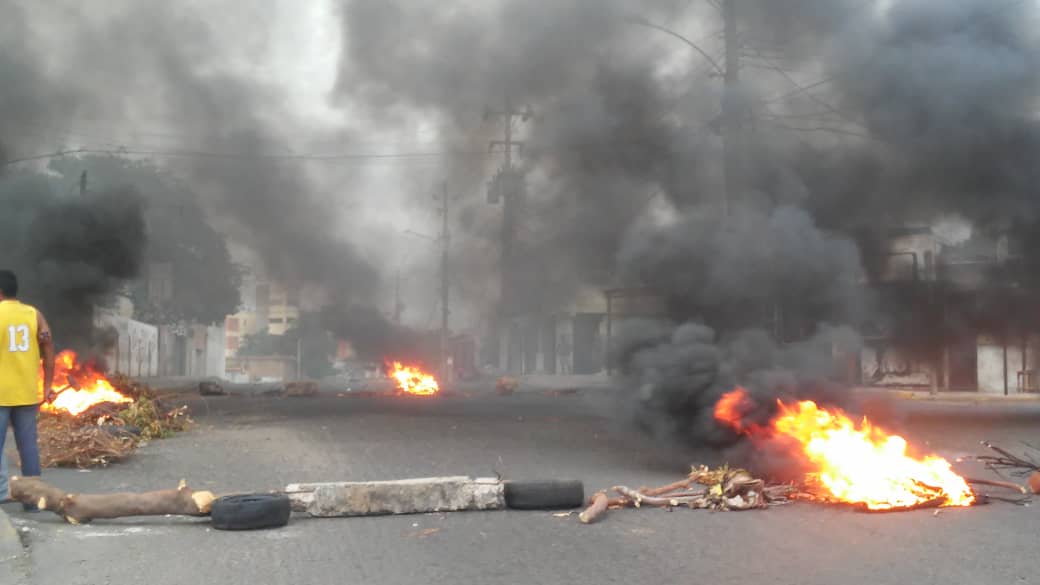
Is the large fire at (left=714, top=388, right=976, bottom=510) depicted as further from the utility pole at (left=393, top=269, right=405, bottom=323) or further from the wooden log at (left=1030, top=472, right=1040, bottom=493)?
the utility pole at (left=393, top=269, right=405, bottom=323)

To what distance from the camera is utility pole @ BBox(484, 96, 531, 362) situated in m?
17.7

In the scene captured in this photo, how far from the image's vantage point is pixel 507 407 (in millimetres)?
16734

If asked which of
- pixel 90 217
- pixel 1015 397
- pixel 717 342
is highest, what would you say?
pixel 90 217

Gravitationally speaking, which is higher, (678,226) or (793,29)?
(793,29)

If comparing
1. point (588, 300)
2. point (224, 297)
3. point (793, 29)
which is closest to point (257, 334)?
point (224, 297)

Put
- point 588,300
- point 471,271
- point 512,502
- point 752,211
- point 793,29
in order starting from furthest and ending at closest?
point 471,271 < point 588,300 < point 793,29 < point 752,211 < point 512,502

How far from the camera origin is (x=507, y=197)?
68.2ft

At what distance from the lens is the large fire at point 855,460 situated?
20.0 ft

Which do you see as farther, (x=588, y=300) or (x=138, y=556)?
(x=588, y=300)

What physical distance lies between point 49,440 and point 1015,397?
2084 cm

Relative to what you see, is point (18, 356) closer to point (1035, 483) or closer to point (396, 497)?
point (396, 497)

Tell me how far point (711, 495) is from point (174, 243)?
28.3 m

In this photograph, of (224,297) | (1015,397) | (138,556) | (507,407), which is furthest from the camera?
(224,297)

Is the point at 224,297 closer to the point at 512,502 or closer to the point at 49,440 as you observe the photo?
the point at 49,440
